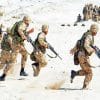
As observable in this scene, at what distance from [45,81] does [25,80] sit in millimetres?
571

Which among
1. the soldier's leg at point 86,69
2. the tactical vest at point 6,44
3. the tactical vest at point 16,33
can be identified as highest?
the tactical vest at point 16,33

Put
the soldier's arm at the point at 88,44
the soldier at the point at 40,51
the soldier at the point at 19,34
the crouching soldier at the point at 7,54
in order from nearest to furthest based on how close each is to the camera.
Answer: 1. the soldier's arm at the point at 88,44
2. the crouching soldier at the point at 7,54
3. the soldier at the point at 40,51
4. the soldier at the point at 19,34

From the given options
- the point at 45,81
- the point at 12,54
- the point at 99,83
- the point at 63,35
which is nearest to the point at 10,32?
the point at 12,54

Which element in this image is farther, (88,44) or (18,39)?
(18,39)

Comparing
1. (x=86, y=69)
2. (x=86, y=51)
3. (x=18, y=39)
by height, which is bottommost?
(x=86, y=69)

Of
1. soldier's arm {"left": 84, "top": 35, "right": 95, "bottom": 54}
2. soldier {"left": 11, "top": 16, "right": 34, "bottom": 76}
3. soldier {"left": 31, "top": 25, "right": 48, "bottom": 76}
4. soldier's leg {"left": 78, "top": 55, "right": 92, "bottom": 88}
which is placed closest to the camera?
soldier's arm {"left": 84, "top": 35, "right": 95, "bottom": 54}

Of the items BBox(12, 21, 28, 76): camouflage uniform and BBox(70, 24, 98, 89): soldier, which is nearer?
BBox(70, 24, 98, 89): soldier

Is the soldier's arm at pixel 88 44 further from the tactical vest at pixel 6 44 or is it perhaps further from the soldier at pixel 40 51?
the tactical vest at pixel 6 44

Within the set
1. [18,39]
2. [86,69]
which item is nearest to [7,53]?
[18,39]

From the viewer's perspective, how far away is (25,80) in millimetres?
15453

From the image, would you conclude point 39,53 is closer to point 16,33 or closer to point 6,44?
point 16,33

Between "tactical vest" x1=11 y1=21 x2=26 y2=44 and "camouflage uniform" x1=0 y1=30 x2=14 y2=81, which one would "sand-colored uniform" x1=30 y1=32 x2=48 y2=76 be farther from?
"camouflage uniform" x1=0 y1=30 x2=14 y2=81

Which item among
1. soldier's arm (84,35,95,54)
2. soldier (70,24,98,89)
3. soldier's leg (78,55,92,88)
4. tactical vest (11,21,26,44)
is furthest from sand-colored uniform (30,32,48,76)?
soldier's arm (84,35,95,54)

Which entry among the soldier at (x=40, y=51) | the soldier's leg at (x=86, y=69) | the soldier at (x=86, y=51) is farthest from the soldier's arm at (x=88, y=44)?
the soldier at (x=40, y=51)
